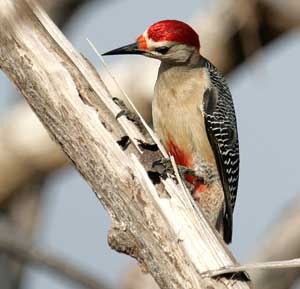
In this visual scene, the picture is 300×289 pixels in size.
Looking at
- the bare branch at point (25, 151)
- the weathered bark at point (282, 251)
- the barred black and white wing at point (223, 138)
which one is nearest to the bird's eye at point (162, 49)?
the barred black and white wing at point (223, 138)

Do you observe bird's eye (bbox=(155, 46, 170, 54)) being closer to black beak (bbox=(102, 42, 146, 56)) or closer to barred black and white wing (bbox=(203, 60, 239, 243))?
black beak (bbox=(102, 42, 146, 56))

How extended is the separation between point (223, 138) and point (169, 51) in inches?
28.0

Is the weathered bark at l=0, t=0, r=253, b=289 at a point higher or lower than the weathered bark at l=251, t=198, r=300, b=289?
higher

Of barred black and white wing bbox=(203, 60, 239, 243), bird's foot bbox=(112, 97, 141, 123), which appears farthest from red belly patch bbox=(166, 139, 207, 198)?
bird's foot bbox=(112, 97, 141, 123)

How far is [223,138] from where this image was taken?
7055 millimetres

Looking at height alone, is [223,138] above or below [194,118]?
below

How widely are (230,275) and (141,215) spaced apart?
532 millimetres

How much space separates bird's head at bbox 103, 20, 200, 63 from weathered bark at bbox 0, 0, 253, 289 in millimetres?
1077

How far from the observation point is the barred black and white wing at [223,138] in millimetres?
6910

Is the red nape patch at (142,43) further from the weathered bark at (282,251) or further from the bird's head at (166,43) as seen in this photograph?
the weathered bark at (282,251)

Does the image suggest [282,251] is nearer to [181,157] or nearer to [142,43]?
[181,157]

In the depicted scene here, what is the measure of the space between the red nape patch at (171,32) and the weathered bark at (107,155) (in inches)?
47.6

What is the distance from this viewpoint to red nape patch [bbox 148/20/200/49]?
6.61m

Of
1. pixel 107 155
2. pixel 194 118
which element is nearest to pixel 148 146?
pixel 107 155
